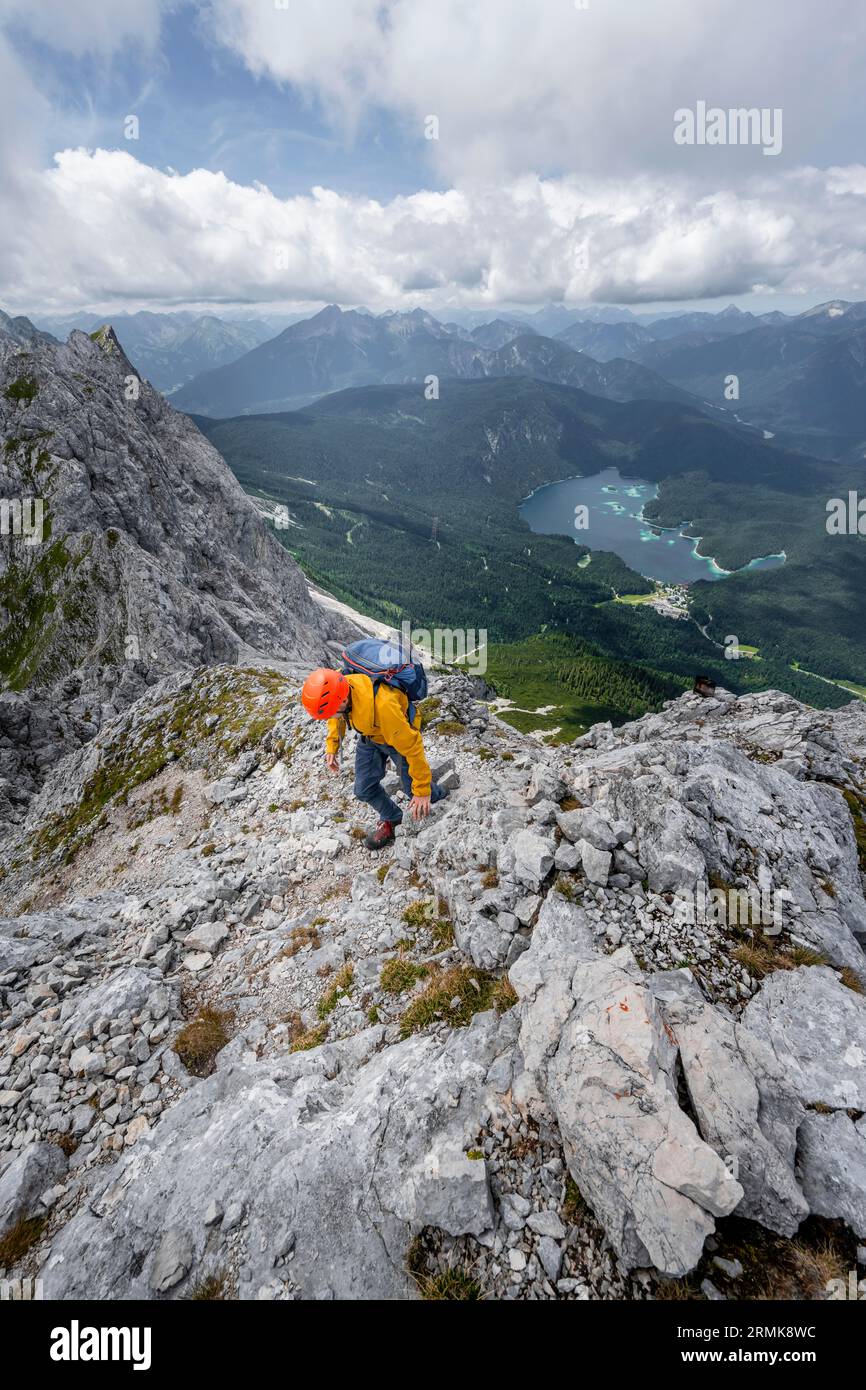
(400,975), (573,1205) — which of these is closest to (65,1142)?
(400,975)

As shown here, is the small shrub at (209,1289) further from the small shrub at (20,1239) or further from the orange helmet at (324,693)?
the orange helmet at (324,693)

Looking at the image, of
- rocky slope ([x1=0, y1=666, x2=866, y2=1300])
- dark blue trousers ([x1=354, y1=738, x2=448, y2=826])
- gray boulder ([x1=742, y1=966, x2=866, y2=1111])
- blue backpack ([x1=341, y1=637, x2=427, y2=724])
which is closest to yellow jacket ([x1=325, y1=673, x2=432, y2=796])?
blue backpack ([x1=341, y1=637, x2=427, y2=724])

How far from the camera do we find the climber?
10.1 m

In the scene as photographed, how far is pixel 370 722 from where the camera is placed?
1066cm

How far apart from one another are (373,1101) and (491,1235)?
79.3 inches

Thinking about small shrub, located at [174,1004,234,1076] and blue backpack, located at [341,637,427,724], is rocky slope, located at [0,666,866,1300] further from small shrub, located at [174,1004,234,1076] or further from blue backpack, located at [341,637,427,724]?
blue backpack, located at [341,637,427,724]

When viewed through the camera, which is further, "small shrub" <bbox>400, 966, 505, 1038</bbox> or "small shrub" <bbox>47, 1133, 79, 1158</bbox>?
"small shrub" <bbox>400, 966, 505, 1038</bbox>

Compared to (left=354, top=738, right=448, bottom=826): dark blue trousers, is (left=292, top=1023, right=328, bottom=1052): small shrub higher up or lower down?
lower down

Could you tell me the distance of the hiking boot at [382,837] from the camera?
12719 mm

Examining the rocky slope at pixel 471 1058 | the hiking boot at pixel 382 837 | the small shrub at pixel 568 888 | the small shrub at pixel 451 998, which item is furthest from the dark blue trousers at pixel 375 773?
the small shrub at pixel 451 998

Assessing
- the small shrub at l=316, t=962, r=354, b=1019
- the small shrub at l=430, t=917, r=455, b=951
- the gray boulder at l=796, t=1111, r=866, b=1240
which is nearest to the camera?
the gray boulder at l=796, t=1111, r=866, b=1240

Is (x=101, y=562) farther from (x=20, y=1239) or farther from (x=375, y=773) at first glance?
(x=20, y=1239)

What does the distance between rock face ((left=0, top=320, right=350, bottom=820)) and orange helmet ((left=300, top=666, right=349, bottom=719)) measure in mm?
31835

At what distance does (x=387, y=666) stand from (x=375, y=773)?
2818 mm
